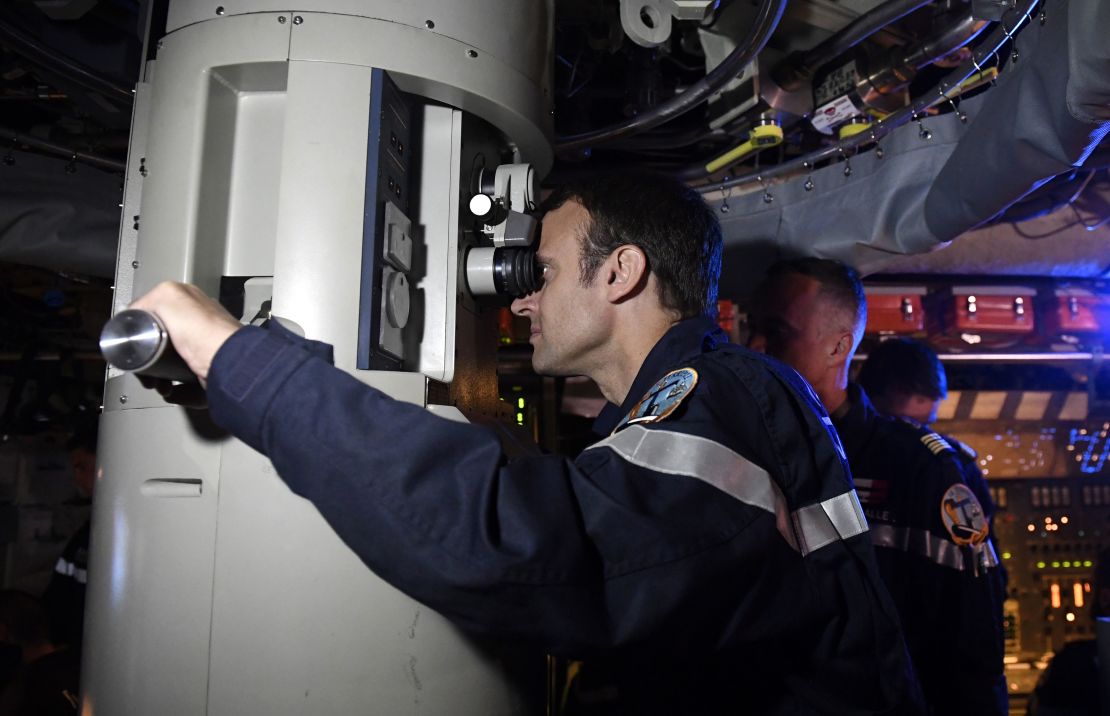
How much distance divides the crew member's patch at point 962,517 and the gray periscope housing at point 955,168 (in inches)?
26.4

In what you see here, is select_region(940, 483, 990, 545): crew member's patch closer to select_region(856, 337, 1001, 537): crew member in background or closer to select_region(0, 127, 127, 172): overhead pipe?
select_region(856, 337, 1001, 537): crew member in background

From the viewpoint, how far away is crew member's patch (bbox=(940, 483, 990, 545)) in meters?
2.05

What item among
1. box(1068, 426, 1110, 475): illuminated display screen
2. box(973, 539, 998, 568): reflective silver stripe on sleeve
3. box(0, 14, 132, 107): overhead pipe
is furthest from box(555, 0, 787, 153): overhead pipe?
box(1068, 426, 1110, 475): illuminated display screen

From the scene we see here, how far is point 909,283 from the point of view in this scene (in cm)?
339

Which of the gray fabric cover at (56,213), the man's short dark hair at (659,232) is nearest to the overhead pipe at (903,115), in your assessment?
the man's short dark hair at (659,232)

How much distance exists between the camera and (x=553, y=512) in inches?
30.1

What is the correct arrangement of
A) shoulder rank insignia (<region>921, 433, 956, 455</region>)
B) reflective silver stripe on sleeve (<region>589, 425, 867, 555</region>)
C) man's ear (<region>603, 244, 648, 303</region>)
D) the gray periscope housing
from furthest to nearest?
shoulder rank insignia (<region>921, 433, 956, 455</region>), man's ear (<region>603, 244, 648, 303</region>), the gray periscope housing, reflective silver stripe on sleeve (<region>589, 425, 867, 555</region>)

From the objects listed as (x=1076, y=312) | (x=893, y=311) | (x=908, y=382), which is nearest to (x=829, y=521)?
(x=908, y=382)

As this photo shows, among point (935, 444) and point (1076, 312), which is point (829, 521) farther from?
point (1076, 312)

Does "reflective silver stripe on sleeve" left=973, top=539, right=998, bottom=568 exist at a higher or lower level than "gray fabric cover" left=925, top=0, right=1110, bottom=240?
lower

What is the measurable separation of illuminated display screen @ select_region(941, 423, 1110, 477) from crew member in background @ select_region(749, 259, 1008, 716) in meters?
2.09

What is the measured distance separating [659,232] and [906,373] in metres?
1.72

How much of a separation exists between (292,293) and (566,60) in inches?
44.8

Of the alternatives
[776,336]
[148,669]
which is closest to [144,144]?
[148,669]
